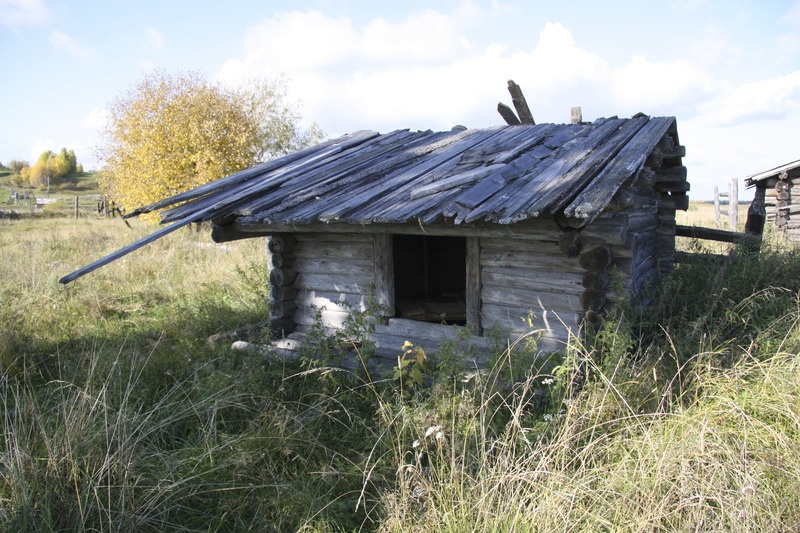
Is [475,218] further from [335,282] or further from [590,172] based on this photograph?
[335,282]

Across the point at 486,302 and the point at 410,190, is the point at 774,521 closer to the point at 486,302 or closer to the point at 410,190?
the point at 486,302

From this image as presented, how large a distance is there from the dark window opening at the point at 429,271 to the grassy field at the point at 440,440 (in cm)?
275

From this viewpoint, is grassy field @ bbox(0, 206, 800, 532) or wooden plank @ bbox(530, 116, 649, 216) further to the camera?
wooden plank @ bbox(530, 116, 649, 216)

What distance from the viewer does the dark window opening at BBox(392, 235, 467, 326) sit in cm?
826

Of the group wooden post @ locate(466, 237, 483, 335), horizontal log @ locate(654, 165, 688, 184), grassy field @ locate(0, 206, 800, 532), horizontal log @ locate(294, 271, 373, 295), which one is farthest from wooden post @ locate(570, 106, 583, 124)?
horizontal log @ locate(294, 271, 373, 295)

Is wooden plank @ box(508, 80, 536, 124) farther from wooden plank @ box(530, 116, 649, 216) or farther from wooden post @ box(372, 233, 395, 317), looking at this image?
wooden post @ box(372, 233, 395, 317)

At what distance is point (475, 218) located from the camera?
446 centimetres

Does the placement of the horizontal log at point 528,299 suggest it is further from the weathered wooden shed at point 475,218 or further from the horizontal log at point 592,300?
the horizontal log at point 592,300

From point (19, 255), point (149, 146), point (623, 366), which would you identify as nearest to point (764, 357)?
point (623, 366)

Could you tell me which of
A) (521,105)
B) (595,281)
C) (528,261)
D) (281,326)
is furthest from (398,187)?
(521,105)

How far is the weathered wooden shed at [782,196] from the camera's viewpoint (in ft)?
48.9

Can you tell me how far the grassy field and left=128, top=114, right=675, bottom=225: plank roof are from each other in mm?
1161

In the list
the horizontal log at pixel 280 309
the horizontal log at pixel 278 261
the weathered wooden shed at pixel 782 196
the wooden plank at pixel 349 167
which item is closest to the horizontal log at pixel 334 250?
the horizontal log at pixel 278 261

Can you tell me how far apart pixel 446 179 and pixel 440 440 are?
2673 millimetres
